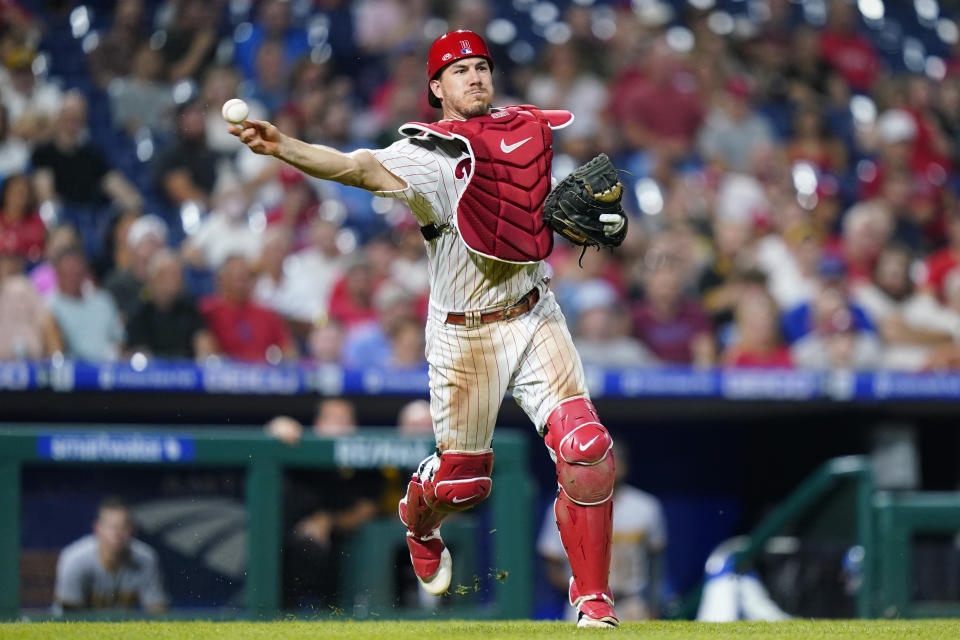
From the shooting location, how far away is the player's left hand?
3.90m

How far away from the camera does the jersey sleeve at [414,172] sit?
12.6ft

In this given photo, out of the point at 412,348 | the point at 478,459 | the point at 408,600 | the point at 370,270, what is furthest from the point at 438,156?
the point at 370,270

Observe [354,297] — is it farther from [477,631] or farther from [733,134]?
[477,631]

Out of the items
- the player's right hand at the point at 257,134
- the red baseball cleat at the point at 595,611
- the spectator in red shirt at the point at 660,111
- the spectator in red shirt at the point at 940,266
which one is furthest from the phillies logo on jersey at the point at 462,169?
the spectator in red shirt at the point at 660,111

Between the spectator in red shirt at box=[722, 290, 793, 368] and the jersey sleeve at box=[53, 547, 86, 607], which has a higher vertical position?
the spectator in red shirt at box=[722, 290, 793, 368]

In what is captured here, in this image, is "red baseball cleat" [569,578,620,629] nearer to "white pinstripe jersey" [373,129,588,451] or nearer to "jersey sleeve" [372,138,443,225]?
"white pinstripe jersey" [373,129,588,451]

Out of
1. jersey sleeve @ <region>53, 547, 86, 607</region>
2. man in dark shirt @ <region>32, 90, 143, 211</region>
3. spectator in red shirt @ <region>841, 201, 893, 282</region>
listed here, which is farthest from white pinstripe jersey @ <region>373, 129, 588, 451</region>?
spectator in red shirt @ <region>841, 201, 893, 282</region>

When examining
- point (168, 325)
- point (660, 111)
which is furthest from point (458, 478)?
point (660, 111)

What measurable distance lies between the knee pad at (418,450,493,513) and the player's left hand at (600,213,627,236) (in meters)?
0.83

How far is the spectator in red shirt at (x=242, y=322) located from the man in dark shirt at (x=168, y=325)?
0.34 ft

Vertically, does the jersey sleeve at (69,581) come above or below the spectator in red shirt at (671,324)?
below

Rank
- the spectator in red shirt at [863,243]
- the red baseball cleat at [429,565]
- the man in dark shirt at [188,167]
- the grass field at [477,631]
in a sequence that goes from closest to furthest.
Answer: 1. the grass field at [477,631]
2. the red baseball cleat at [429,565]
3. the man in dark shirt at [188,167]
4. the spectator in red shirt at [863,243]

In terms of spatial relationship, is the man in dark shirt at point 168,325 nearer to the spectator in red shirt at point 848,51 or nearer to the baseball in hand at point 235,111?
the baseball in hand at point 235,111

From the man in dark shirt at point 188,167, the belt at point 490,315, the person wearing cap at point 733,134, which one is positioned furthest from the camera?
the person wearing cap at point 733,134
